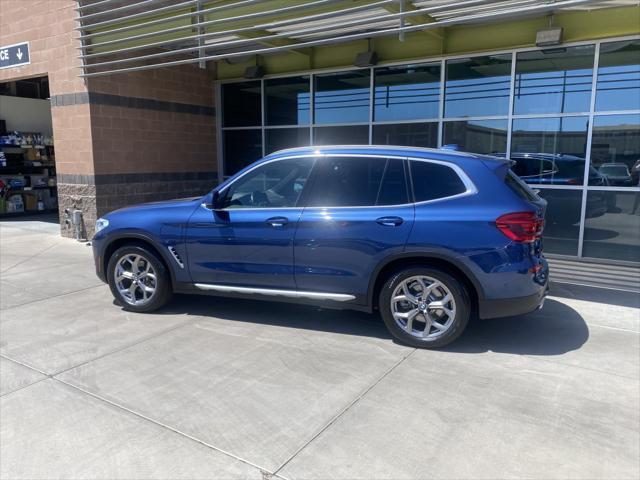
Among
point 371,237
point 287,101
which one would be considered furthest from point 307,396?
point 287,101

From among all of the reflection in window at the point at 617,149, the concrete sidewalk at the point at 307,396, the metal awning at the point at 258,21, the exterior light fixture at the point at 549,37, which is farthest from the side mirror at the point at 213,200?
the reflection in window at the point at 617,149

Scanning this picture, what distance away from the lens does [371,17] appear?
721cm

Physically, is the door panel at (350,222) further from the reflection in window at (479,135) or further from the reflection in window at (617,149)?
the reflection in window at (617,149)

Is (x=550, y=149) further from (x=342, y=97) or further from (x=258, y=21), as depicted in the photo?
(x=258, y=21)

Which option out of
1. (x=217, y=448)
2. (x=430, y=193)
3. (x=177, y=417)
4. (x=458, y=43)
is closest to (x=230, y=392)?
(x=177, y=417)

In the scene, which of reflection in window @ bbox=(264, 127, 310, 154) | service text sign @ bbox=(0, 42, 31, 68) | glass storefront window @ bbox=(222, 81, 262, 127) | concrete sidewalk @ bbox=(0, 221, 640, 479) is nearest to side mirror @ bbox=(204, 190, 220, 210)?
concrete sidewalk @ bbox=(0, 221, 640, 479)

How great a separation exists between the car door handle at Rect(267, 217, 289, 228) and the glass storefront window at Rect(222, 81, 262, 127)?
716cm

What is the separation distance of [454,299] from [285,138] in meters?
7.63

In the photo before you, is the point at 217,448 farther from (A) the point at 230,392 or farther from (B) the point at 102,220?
(B) the point at 102,220

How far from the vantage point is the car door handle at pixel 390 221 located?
175 inches

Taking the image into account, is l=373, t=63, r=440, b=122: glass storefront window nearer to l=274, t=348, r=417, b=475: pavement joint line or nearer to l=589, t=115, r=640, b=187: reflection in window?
l=589, t=115, r=640, b=187: reflection in window

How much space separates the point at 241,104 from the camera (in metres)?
11.8

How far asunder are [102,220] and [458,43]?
6.59 metres

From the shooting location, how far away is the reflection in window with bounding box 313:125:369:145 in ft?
32.8
